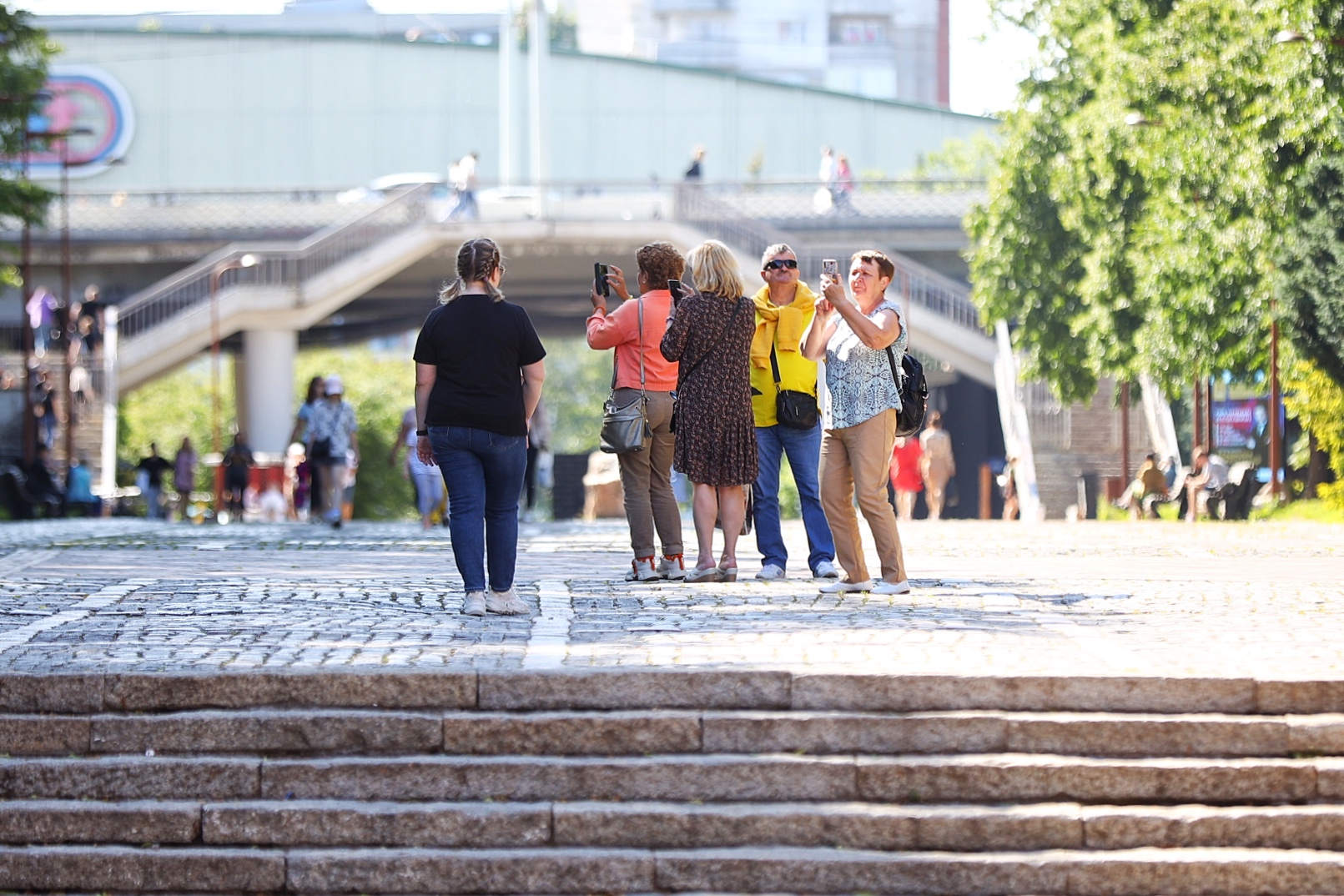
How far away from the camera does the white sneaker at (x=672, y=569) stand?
12016 mm

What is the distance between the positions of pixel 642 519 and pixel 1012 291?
23.4m

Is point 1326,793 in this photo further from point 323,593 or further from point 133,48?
point 133,48

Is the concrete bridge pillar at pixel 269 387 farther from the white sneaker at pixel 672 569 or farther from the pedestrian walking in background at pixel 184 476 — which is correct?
the white sneaker at pixel 672 569

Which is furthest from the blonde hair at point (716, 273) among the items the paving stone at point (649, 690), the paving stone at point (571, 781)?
the paving stone at point (571, 781)

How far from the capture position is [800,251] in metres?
41.7

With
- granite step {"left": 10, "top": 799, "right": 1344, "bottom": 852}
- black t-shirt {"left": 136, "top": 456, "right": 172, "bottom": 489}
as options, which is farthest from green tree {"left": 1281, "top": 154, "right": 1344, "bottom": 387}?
black t-shirt {"left": 136, "top": 456, "right": 172, "bottom": 489}

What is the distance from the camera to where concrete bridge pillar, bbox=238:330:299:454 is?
4569 centimetres

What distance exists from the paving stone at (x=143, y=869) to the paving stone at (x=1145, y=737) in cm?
259

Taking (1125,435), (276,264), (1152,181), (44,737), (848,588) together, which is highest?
(276,264)

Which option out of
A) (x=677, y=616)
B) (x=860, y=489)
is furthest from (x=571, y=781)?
(x=860, y=489)

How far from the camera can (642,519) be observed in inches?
462

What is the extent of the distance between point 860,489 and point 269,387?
37412 millimetres

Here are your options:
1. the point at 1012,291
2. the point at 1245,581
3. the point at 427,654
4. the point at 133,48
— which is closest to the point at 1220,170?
the point at 1012,291

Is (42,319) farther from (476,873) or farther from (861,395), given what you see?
(476,873)
